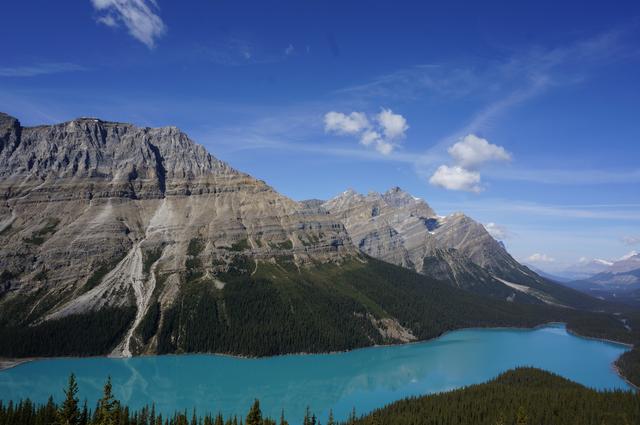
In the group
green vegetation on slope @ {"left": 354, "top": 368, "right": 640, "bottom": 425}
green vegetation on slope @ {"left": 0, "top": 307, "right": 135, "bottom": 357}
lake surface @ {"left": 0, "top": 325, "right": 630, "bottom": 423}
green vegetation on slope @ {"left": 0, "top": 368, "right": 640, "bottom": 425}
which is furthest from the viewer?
green vegetation on slope @ {"left": 0, "top": 307, "right": 135, "bottom": 357}

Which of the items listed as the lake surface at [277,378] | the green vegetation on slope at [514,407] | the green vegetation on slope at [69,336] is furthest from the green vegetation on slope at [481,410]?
the green vegetation on slope at [69,336]

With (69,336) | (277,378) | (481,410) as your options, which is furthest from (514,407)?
(69,336)

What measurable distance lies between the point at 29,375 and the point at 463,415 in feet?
379

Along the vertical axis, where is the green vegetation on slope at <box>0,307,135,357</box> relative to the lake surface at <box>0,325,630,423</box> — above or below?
above

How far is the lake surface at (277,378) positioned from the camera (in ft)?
409

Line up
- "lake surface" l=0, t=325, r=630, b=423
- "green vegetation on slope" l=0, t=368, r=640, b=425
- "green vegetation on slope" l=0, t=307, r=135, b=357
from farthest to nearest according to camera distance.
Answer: "green vegetation on slope" l=0, t=307, r=135, b=357 < "lake surface" l=0, t=325, r=630, b=423 < "green vegetation on slope" l=0, t=368, r=640, b=425

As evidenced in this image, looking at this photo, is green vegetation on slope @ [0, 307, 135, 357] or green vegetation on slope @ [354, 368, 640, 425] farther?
green vegetation on slope @ [0, 307, 135, 357]

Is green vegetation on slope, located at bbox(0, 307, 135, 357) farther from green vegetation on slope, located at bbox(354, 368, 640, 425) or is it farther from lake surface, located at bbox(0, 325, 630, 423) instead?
green vegetation on slope, located at bbox(354, 368, 640, 425)

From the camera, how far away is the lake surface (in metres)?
125

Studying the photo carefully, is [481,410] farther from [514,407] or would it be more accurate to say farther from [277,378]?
[277,378]

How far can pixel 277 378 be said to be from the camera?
14875 centimetres

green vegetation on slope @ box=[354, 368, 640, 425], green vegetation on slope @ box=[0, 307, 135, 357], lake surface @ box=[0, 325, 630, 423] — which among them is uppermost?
green vegetation on slope @ box=[0, 307, 135, 357]

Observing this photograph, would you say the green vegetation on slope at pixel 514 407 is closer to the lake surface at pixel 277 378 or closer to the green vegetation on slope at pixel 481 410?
the green vegetation on slope at pixel 481 410

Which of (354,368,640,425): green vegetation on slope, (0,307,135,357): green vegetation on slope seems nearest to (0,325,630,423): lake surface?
(0,307,135,357): green vegetation on slope
